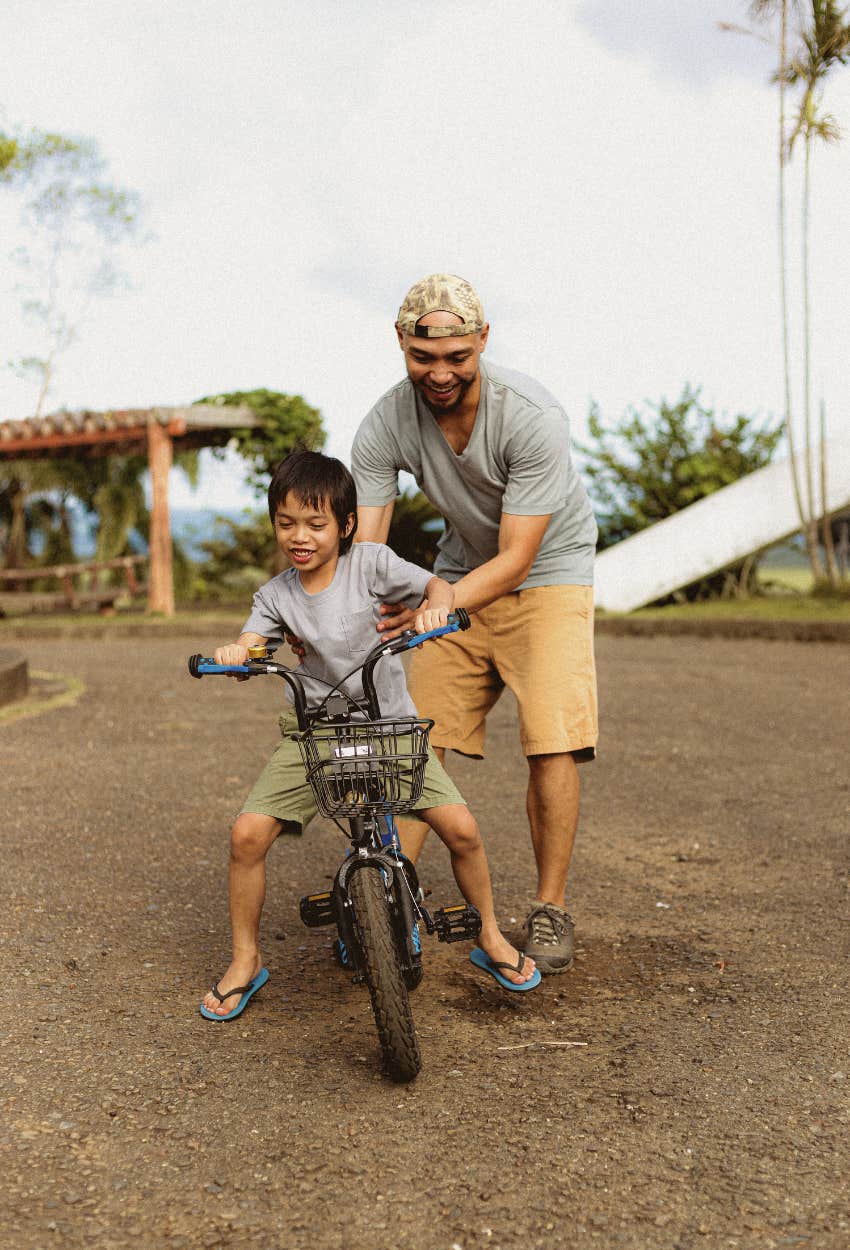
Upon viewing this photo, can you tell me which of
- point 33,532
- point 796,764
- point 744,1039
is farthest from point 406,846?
point 33,532

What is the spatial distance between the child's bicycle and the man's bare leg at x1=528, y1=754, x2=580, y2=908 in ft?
2.67

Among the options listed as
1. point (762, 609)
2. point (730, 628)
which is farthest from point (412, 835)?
point (762, 609)

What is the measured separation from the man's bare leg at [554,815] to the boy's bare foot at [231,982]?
1.01m

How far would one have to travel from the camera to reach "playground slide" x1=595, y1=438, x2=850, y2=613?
18625mm

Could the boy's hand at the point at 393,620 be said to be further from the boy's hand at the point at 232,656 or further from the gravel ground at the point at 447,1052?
the gravel ground at the point at 447,1052

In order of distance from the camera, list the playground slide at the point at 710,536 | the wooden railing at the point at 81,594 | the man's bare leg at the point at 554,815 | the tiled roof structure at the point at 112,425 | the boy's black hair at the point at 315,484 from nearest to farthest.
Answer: the boy's black hair at the point at 315,484 < the man's bare leg at the point at 554,815 < the playground slide at the point at 710,536 < the tiled roof structure at the point at 112,425 < the wooden railing at the point at 81,594

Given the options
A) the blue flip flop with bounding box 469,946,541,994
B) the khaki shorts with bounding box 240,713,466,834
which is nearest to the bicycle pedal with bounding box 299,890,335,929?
the khaki shorts with bounding box 240,713,466,834

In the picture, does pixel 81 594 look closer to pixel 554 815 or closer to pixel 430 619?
pixel 554 815

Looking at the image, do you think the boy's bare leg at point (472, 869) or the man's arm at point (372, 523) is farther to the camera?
the man's arm at point (372, 523)

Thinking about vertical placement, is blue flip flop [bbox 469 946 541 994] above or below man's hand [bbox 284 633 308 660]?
below

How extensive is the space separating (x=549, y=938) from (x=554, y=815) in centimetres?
38

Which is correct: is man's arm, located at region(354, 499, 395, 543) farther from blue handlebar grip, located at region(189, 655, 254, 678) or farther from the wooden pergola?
the wooden pergola

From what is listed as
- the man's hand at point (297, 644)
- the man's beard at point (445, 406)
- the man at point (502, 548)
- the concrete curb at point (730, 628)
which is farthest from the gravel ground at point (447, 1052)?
the concrete curb at point (730, 628)

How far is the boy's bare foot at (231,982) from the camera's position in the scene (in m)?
3.67
